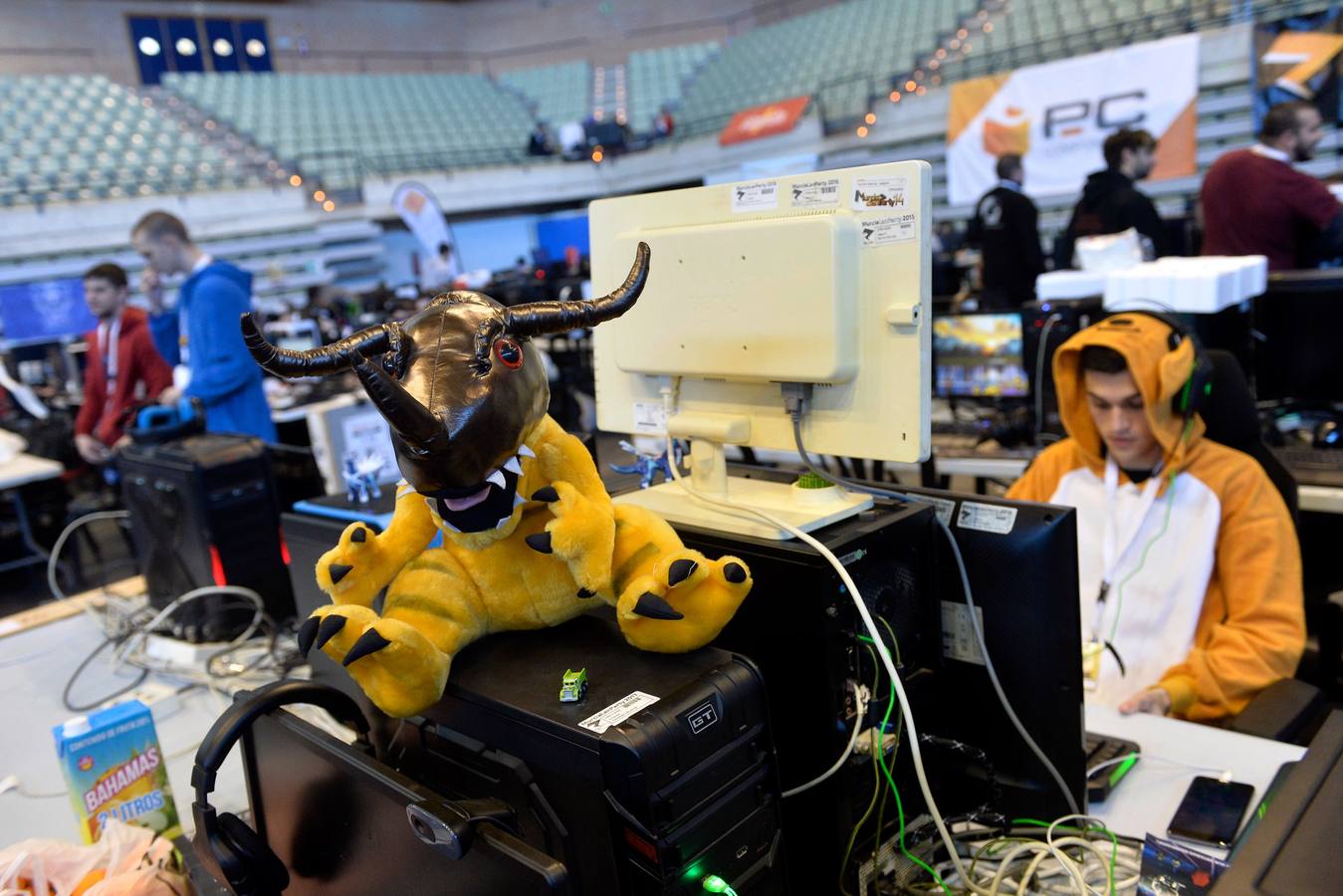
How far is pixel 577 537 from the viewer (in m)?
0.76

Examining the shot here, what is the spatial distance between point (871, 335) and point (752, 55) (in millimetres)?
12072

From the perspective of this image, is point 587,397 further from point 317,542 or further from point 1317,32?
point 1317,32

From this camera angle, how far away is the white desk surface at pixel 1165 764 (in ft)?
3.50

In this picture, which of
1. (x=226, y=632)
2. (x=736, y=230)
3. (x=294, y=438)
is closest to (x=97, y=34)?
(x=294, y=438)

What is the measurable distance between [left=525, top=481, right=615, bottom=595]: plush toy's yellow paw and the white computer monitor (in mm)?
203

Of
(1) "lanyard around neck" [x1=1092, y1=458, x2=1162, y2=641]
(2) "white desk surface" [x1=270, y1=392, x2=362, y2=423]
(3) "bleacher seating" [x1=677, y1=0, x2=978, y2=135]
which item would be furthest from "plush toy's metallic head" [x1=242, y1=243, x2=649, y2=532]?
(3) "bleacher seating" [x1=677, y1=0, x2=978, y2=135]

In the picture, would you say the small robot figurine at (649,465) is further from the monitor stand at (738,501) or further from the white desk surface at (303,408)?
the white desk surface at (303,408)

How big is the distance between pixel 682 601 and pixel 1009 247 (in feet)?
12.3

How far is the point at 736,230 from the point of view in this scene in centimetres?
94

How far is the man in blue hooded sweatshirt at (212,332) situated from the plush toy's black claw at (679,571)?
2.37 metres

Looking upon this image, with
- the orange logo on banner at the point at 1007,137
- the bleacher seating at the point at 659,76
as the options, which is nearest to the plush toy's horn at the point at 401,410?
the orange logo on banner at the point at 1007,137

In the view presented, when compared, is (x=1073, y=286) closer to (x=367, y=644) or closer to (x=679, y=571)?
(x=679, y=571)

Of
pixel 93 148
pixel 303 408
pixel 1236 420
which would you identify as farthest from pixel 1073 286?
pixel 93 148

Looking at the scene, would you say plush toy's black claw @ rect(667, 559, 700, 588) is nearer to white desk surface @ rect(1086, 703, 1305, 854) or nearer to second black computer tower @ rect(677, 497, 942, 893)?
second black computer tower @ rect(677, 497, 942, 893)
